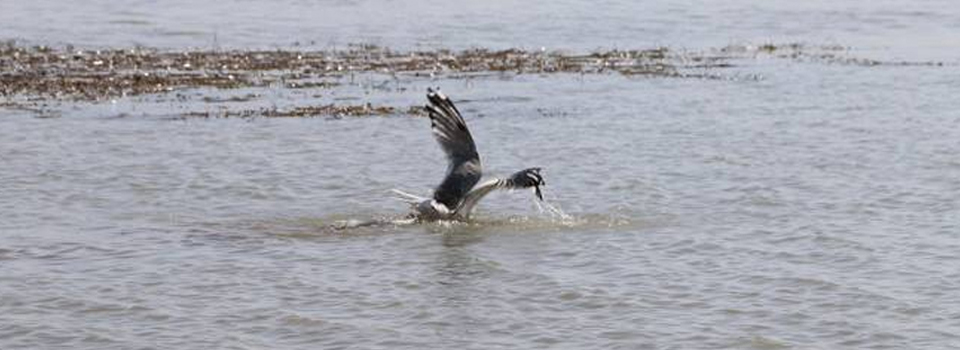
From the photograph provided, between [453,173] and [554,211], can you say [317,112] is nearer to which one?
[554,211]

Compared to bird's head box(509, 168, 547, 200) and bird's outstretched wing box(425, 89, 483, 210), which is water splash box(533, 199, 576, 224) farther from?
bird's outstretched wing box(425, 89, 483, 210)

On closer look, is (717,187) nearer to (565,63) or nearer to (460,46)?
(565,63)

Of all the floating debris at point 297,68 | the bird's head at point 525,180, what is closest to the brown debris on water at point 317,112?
the floating debris at point 297,68

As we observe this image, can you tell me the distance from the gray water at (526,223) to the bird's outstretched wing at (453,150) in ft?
0.75

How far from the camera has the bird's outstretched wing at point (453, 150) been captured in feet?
43.0

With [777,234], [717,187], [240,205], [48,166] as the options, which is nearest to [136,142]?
[48,166]

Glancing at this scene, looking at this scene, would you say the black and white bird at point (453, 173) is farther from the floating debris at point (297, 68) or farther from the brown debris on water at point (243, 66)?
the brown debris on water at point (243, 66)

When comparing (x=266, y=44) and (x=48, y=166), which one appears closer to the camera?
(x=48, y=166)

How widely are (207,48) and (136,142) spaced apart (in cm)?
891

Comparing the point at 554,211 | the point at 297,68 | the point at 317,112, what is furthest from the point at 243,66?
the point at 554,211

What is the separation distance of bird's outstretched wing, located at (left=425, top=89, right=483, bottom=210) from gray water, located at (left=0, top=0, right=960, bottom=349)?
9.0 inches

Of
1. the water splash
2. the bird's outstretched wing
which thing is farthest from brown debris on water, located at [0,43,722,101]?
the bird's outstretched wing

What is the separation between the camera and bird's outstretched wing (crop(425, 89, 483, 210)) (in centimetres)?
1309

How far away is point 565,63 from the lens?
2408 cm
